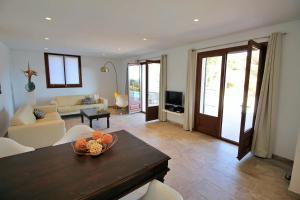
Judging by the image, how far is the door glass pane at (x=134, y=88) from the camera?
664 cm

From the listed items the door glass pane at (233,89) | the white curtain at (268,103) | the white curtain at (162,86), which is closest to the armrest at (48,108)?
the white curtain at (162,86)

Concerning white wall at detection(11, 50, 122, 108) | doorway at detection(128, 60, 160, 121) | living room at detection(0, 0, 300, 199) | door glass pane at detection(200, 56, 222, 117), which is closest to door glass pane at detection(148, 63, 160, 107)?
doorway at detection(128, 60, 160, 121)

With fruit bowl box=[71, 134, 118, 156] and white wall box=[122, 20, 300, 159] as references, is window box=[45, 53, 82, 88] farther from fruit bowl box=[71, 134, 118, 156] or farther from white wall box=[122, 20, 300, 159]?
white wall box=[122, 20, 300, 159]

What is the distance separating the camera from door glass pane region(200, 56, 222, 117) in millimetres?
3875

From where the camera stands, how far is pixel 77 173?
3.92ft

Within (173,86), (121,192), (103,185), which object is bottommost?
(121,192)

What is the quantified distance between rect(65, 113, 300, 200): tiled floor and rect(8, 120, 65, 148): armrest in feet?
6.35

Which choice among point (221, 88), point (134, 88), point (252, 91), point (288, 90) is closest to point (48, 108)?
point (134, 88)

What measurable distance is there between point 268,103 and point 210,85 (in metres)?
1.42

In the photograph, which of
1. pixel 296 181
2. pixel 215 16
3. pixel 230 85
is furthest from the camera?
pixel 230 85

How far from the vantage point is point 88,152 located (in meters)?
1.47

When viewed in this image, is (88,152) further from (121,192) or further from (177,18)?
(177,18)

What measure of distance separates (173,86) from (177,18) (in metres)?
2.64

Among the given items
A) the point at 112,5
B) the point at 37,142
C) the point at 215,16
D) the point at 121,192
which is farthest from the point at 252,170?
the point at 37,142
